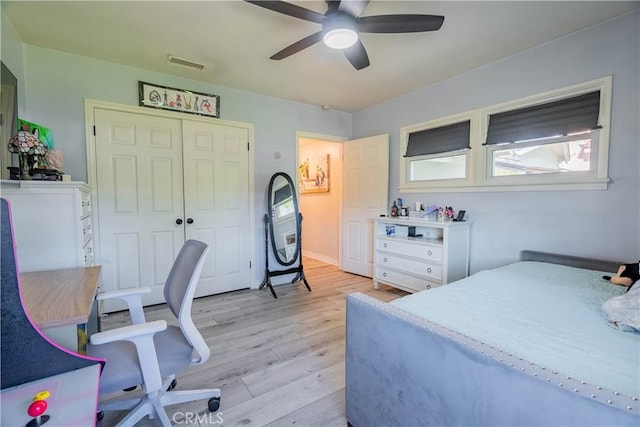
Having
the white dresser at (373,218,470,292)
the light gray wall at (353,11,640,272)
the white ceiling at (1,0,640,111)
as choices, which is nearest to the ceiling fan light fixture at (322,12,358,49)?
the white ceiling at (1,0,640,111)

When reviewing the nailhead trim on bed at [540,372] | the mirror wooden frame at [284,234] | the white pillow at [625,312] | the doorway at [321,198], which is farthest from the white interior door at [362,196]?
the nailhead trim on bed at [540,372]

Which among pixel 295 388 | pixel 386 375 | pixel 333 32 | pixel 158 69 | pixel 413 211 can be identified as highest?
pixel 158 69

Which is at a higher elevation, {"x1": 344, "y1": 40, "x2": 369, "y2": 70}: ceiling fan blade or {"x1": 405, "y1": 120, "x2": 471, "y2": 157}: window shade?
{"x1": 344, "y1": 40, "x2": 369, "y2": 70}: ceiling fan blade

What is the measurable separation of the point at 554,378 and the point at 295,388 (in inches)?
56.7

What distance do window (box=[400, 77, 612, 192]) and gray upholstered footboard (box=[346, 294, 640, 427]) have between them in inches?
89.2

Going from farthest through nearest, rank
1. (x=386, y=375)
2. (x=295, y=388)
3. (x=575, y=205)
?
(x=575, y=205), (x=295, y=388), (x=386, y=375)

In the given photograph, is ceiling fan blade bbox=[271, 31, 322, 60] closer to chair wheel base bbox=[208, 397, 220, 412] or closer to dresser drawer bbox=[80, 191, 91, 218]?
dresser drawer bbox=[80, 191, 91, 218]

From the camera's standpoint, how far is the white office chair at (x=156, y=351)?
1.16 meters

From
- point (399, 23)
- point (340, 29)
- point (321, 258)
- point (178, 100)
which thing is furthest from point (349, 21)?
point (321, 258)

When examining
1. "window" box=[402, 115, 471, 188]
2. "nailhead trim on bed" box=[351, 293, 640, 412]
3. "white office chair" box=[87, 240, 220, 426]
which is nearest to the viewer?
"nailhead trim on bed" box=[351, 293, 640, 412]

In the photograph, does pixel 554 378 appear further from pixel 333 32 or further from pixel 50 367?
pixel 333 32

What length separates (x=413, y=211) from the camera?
3617 millimetres

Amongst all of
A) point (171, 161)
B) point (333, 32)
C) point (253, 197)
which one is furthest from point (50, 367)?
point (253, 197)

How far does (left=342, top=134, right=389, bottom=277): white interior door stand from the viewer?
13.1ft
